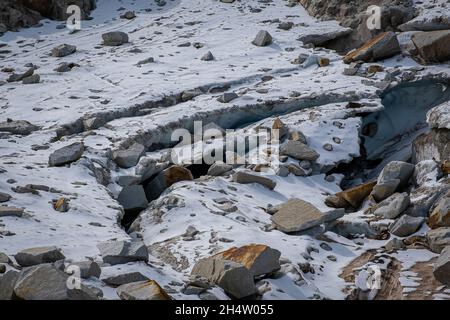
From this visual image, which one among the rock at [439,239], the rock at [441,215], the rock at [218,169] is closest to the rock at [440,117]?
the rock at [441,215]

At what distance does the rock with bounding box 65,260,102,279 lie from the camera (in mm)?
4371

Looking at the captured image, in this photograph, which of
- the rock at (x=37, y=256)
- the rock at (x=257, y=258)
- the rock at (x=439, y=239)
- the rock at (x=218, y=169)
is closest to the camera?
the rock at (x=37, y=256)

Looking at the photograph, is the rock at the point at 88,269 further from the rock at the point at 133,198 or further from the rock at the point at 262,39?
the rock at the point at 262,39

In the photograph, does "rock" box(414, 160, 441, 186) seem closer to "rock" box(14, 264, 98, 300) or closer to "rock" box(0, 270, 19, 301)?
"rock" box(14, 264, 98, 300)

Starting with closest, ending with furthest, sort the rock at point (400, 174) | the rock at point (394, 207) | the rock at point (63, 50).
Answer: the rock at point (394, 207) → the rock at point (400, 174) → the rock at point (63, 50)

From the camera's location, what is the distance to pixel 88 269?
4.38 meters

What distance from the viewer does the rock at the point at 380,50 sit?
10.3 metres

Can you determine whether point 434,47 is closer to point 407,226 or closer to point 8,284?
point 407,226

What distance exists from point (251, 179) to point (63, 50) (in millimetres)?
5794

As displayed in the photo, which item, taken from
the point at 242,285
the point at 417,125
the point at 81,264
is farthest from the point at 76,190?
the point at 417,125

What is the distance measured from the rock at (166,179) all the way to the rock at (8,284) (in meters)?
3.19

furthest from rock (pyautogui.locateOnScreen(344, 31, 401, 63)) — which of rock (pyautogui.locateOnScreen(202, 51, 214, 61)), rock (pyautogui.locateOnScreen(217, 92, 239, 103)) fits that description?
rock (pyautogui.locateOnScreen(217, 92, 239, 103))
